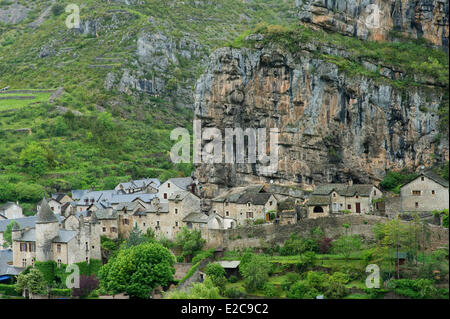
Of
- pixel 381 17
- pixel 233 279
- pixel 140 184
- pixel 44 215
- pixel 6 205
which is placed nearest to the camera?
pixel 233 279

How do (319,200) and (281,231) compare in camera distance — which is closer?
(281,231)

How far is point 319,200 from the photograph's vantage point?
66.5 meters

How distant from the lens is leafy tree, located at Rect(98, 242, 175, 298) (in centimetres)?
5941

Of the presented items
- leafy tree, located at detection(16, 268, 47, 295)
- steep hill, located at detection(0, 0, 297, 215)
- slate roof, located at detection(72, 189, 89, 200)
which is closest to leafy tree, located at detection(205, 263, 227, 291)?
leafy tree, located at detection(16, 268, 47, 295)

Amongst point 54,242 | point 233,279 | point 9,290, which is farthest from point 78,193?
point 233,279

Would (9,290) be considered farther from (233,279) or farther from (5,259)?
(233,279)

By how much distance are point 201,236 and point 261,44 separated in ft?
71.4

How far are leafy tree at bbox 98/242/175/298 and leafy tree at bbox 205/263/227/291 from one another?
11.5 ft

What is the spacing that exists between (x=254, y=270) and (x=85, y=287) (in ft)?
49.6

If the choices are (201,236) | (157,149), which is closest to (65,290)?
(201,236)

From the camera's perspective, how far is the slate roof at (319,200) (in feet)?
217

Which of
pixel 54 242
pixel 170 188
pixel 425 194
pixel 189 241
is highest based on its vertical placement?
pixel 425 194

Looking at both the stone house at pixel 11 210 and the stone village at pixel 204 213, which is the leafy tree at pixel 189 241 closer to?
the stone village at pixel 204 213

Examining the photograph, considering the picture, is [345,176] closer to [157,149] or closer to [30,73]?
[157,149]
